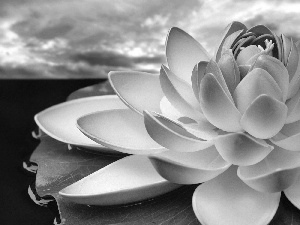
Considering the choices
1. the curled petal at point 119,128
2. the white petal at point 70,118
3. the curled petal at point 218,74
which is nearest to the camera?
the curled petal at point 218,74

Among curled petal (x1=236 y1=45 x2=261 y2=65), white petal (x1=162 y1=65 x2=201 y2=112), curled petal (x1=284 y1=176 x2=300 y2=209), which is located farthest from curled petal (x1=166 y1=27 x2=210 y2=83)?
curled petal (x1=284 y1=176 x2=300 y2=209)

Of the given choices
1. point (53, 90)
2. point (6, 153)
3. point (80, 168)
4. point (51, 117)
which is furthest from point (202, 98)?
point (53, 90)

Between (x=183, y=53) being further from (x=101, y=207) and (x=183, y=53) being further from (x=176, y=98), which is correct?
(x=101, y=207)

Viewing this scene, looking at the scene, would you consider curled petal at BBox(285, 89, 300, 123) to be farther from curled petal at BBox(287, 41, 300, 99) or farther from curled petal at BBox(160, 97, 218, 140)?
curled petal at BBox(160, 97, 218, 140)

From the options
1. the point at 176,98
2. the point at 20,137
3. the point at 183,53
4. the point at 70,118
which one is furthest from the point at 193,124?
the point at 20,137

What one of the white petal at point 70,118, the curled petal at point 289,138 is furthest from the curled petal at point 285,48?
the white petal at point 70,118

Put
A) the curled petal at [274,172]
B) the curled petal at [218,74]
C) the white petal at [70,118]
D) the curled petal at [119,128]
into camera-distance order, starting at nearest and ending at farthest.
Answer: the curled petal at [274,172] < the curled petal at [218,74] < the curled petal at [119,128] < the white petal at [70,118]

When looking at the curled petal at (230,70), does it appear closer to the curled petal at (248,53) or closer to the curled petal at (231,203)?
the curled petal at (248,53)
